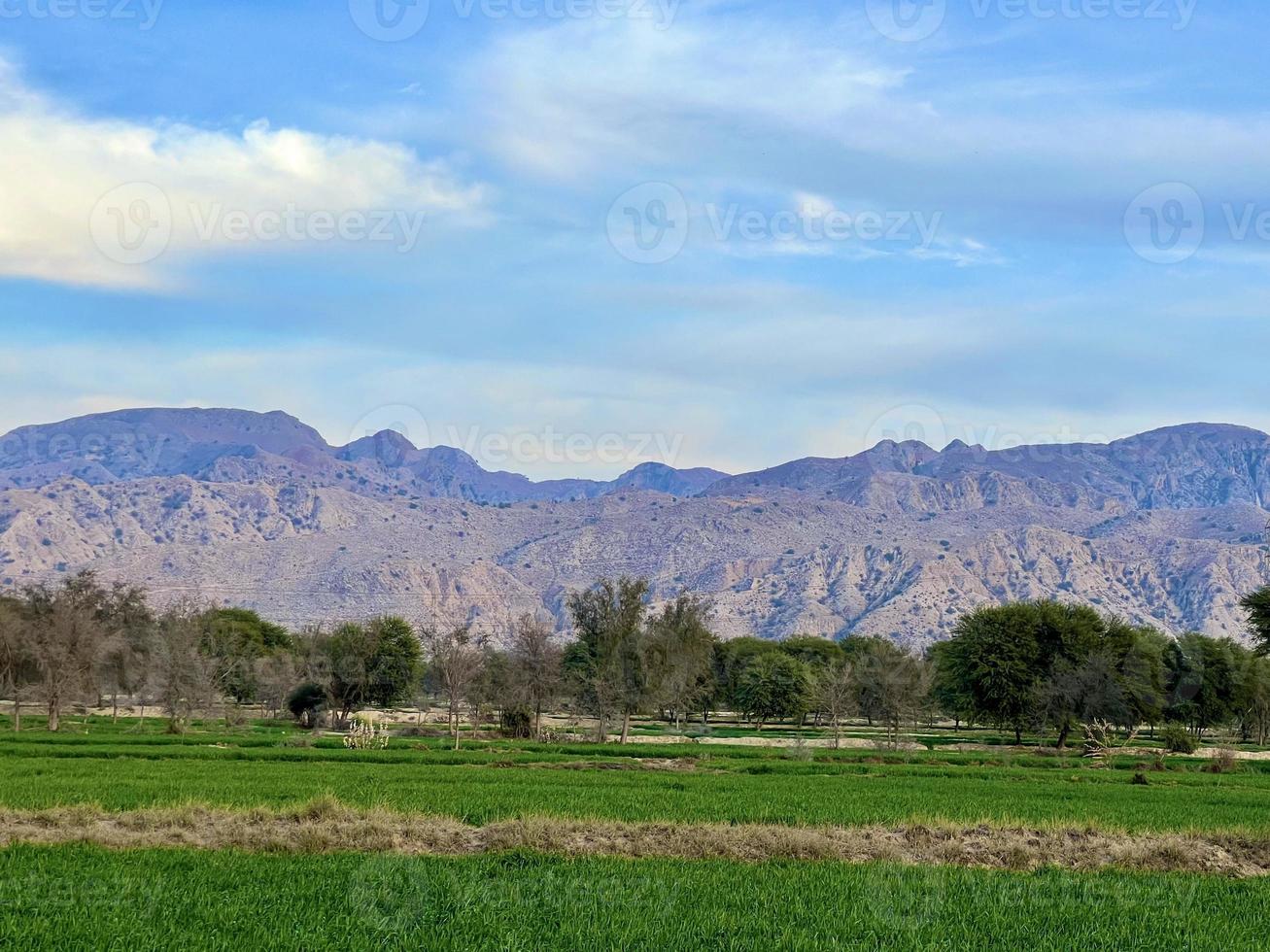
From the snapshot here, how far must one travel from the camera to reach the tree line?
261ft

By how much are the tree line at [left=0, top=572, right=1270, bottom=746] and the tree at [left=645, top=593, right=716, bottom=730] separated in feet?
0.84

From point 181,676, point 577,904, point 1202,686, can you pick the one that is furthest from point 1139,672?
point 577,904

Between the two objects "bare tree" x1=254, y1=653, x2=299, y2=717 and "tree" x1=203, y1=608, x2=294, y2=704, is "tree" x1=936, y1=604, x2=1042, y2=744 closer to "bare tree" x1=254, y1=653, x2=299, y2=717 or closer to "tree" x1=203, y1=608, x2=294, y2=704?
"bare tree" x1=254, y1=653, x2=299, y2=717

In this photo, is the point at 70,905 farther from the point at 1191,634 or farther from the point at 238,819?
the point at 1191,634

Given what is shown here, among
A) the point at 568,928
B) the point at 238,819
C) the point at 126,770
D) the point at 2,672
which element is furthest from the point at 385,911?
the point at 2,672

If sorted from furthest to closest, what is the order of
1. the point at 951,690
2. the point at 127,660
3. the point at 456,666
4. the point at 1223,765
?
1. the point at 127,660
2. the point at 951,690
3. the point at 456,666
4. the point at 1223,765

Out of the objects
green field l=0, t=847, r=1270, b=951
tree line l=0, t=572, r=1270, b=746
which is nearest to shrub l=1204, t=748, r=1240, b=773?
tree line l=0, t=572, r=1270, b=746

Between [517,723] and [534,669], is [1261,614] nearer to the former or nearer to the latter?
[534,669]

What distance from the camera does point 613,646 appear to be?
293ft

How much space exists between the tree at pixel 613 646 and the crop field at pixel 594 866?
41.1m

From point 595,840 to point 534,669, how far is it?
198 ft

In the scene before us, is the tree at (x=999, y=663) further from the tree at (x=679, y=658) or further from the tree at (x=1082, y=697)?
the tree at (x=679, y=658)

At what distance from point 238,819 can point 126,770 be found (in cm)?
1943

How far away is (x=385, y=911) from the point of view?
1672 cm
